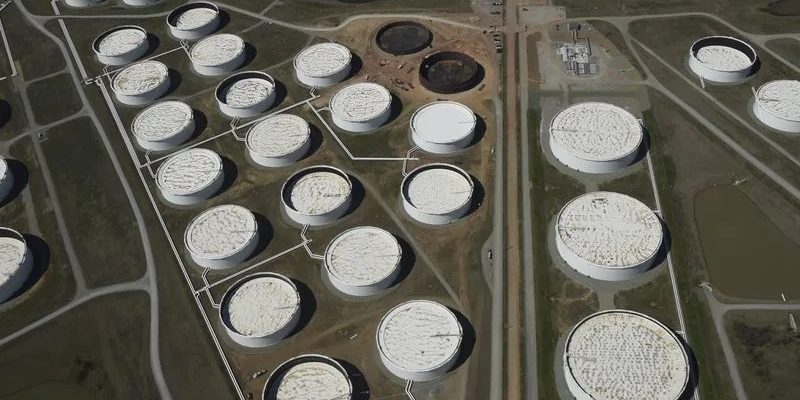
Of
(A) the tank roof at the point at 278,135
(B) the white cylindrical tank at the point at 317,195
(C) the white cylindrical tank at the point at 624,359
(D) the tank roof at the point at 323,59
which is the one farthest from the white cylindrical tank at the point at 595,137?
(D) the tank roof at the point at 323,59

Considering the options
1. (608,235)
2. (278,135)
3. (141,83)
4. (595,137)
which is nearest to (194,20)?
(141,83)

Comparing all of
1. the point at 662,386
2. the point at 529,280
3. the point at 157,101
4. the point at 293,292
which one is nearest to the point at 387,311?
the point at 293,292

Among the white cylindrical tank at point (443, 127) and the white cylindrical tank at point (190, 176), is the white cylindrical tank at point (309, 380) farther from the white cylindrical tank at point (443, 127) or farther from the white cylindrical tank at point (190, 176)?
the white cylindrical tank at point (443, 127)

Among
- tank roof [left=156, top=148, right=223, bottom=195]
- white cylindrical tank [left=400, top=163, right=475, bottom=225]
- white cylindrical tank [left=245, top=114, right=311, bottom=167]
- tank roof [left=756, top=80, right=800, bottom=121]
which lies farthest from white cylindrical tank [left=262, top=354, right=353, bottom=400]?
tank roof [left=756, top=80, right=800, bottom=121]

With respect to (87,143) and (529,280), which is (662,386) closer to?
(529,280)

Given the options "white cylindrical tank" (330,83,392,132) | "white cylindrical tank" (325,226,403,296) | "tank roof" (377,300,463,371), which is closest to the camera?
"tank roof" (377,300,463,371)

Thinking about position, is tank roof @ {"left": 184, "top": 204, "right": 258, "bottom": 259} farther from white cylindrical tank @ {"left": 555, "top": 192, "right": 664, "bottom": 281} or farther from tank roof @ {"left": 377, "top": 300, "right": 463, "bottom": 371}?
white cylindrical tank @ {"left": 555, "top": 192, "right": 664, "bottom": 281}

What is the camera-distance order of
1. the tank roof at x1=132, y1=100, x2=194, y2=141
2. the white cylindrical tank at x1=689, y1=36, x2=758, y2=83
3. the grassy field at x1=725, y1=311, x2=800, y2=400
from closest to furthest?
the grassy field at x1=725, y1=311, x2=800, y2=400 < the tank roof at x1=132, y1=100, x2=194, y2=141 < the white cylindrical tank at x1=689, y1=36, x2=758, y2=83
